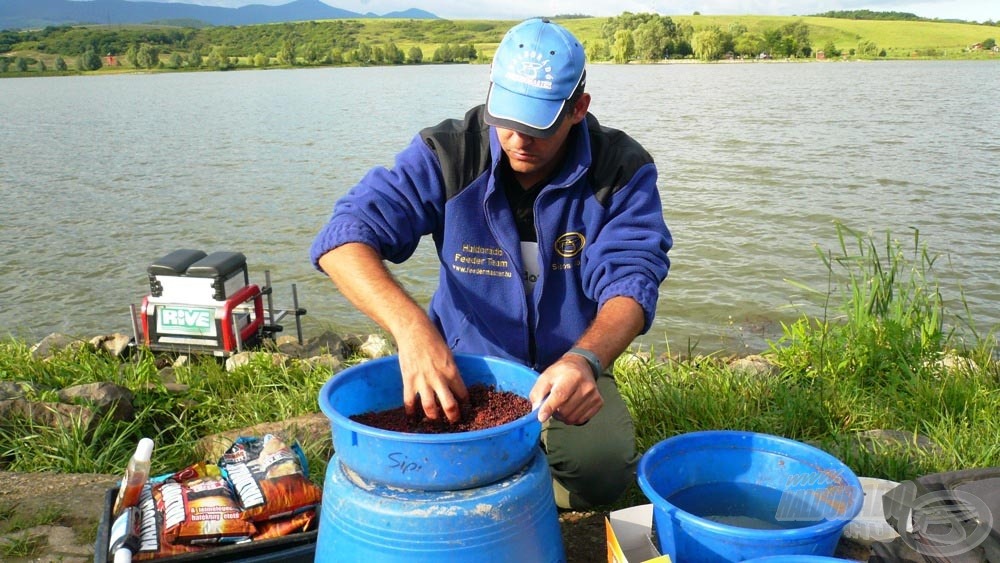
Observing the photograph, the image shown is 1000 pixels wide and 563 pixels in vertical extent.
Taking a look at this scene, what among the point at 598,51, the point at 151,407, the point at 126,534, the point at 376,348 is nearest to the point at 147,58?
the point at 598,51

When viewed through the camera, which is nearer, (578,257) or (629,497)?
(578,257)

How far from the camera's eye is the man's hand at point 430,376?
2.00 meters

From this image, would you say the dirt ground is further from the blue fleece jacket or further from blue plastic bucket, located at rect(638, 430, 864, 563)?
the blue fleece jacket

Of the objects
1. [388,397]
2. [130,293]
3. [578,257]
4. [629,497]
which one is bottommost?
[130,293]

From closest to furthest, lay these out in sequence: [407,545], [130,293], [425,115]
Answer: [407,545] → [130,293] → [425,115]

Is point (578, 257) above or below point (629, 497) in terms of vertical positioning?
above

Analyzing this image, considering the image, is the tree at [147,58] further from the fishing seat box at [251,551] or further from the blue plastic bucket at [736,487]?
the blue plastic bucket at [736,487]

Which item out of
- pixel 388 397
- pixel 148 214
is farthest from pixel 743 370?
pixel 148 214

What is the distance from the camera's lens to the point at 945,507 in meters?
→ 2.09

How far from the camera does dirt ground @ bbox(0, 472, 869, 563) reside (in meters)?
2.52

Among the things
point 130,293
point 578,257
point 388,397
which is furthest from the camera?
point 130,293

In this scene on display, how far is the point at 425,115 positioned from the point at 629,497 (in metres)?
17.8

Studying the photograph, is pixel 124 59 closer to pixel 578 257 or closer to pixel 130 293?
pixel 130 293

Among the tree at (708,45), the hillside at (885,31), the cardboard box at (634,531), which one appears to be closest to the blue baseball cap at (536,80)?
the cardboard box at (634,531)
